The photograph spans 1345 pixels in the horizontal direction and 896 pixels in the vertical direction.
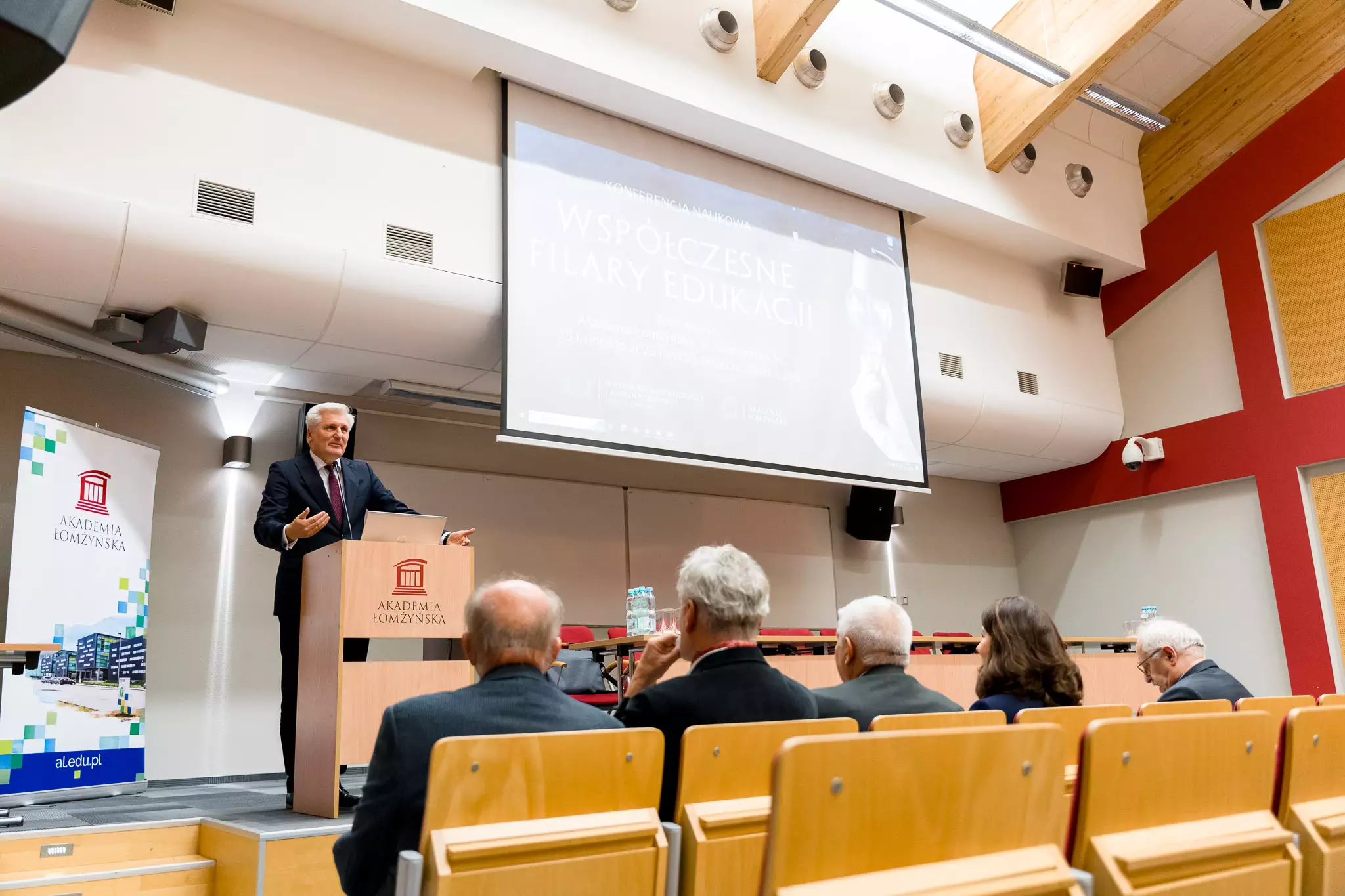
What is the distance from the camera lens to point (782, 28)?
585cm

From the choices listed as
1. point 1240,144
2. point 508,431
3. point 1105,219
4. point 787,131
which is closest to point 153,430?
A: point 508,431

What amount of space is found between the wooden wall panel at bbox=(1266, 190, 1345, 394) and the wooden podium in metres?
6.75

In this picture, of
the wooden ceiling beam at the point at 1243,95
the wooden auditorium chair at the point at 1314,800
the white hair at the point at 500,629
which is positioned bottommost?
the wooden auditorium chair at the point at 1314,800

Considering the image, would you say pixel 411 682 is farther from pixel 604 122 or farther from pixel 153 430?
A: pixel 604 122

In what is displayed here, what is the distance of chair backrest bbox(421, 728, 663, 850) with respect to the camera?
137 cm

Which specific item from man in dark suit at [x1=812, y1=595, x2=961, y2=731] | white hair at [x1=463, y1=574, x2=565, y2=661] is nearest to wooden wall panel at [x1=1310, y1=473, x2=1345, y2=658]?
man in dark suit at [x1=812, y1=595, x2=961, y2=731]

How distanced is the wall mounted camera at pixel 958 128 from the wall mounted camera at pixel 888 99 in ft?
1.78

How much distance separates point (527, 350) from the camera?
16.5 ft

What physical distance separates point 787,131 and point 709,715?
5.00m

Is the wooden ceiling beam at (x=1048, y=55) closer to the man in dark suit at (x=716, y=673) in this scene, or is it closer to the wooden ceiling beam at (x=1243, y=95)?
the wooden ceiling beam at (x=1243, y=95)

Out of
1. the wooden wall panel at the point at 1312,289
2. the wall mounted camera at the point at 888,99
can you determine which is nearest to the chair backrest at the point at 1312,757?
the wall mounted camera at the point at 888,99

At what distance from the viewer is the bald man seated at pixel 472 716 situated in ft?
5.06

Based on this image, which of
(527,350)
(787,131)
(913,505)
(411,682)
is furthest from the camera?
(913,505)

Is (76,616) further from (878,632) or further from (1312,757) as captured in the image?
(1312,757)
